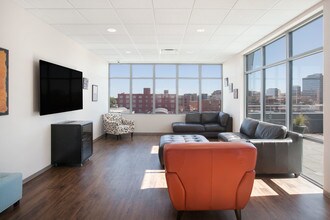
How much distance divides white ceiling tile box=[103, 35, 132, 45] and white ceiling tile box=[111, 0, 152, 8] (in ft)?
5.63

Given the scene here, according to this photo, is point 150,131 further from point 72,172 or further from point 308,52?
point 308,52

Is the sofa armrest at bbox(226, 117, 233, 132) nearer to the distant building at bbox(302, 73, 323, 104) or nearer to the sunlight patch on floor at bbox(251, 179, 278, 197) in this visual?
the distant building at bbox(302, 73, 323, 104)

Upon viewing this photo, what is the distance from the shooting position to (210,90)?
932 centimetres

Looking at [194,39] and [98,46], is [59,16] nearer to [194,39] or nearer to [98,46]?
[98,46]

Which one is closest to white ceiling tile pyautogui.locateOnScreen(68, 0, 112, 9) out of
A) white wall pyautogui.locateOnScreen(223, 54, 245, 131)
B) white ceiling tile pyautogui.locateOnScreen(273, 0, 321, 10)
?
white ceiling tile pyautogui.locateOnScreen(273, 0, 321, 10)

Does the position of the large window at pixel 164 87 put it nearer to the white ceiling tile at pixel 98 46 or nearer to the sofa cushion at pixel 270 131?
the white ceiling tile at pixel 98 46

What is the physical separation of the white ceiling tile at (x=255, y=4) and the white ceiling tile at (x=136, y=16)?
135 cm

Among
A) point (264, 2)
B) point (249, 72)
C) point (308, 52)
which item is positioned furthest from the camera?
point (249, 72)

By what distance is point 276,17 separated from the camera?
13.4ft

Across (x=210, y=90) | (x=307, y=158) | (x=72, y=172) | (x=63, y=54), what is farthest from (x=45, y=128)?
(x=210, y=90)

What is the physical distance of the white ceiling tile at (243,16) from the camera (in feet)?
12.6

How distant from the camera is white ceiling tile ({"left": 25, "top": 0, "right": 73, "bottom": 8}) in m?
3.42

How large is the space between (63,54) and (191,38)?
9.15 ft

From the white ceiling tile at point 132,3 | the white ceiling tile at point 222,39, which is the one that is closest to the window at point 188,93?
the white ceiling tile at point 222,39
